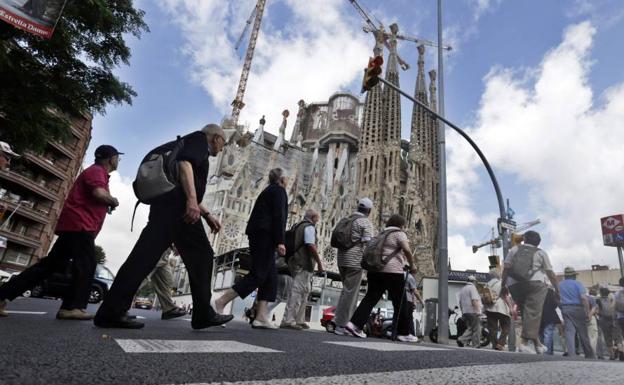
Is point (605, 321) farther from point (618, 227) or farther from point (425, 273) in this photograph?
point (425, 273)

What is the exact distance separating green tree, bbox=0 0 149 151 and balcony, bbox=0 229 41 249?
24.8m

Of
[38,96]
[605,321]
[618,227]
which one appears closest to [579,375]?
[605,321]

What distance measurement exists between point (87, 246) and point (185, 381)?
9.96 ft

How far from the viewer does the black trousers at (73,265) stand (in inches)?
141

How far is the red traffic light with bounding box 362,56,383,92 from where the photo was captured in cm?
881

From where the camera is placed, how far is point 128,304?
2.87 m

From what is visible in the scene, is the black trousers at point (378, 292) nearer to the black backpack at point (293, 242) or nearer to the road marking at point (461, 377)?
the black backpack at point (293, 242)

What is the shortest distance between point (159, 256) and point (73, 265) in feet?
4.03

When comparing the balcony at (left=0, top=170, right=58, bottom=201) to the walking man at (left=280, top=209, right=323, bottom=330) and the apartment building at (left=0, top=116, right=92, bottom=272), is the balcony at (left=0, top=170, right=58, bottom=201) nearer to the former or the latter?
the apartment building at (left=0, top=116, right=92, bottom=272)

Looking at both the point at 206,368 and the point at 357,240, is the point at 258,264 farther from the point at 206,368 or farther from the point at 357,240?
the point at 206,368

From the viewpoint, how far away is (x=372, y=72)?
9.02m

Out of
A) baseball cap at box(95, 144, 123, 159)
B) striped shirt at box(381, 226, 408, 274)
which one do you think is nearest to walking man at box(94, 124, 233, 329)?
baseball cap at box(95, 144, 123, 159)

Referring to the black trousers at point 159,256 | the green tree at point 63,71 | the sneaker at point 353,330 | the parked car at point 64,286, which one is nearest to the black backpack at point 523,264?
the sneaker at point 353,330

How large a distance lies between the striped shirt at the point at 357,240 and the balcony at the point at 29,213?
2940cm
